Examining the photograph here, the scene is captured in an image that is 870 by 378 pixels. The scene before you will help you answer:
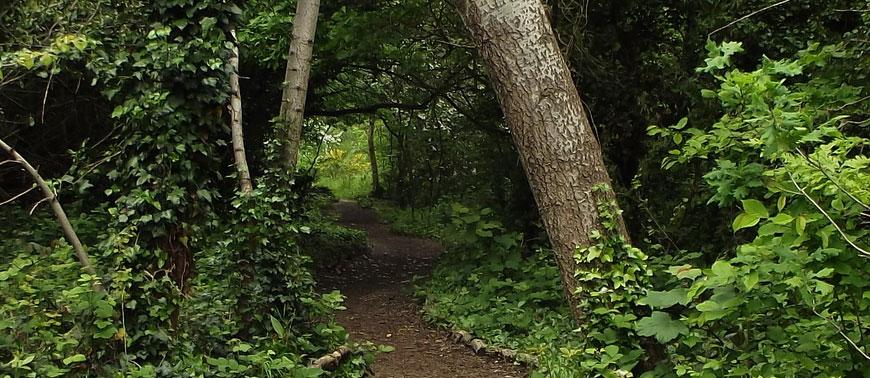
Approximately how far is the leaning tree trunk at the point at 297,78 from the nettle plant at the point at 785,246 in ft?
11.2

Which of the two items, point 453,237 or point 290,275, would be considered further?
point 453,237

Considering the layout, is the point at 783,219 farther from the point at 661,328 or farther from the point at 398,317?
the point at 398,317

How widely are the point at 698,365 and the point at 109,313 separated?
3426mm

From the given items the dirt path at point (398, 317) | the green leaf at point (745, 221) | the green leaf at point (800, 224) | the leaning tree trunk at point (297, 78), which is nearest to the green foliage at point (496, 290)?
the dirt path at point (398, 317)

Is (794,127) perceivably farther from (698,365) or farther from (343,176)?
(343,176)

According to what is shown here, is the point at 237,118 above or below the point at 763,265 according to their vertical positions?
above

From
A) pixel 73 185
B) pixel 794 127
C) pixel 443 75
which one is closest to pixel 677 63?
pixel 443 75

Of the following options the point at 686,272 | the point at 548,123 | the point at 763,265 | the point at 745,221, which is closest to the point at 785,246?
the point at 763,265

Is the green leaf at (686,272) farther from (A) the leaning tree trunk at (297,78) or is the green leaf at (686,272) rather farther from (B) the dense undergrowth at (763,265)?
(A) the leaning tree trunk at (297,78)

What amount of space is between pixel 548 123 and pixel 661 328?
1.57 meters

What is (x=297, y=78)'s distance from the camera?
6.07 meters

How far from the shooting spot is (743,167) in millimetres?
3131

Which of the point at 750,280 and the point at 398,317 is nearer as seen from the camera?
the point at 750,280

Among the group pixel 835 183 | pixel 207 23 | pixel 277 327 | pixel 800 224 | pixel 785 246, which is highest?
pixel 207 23
